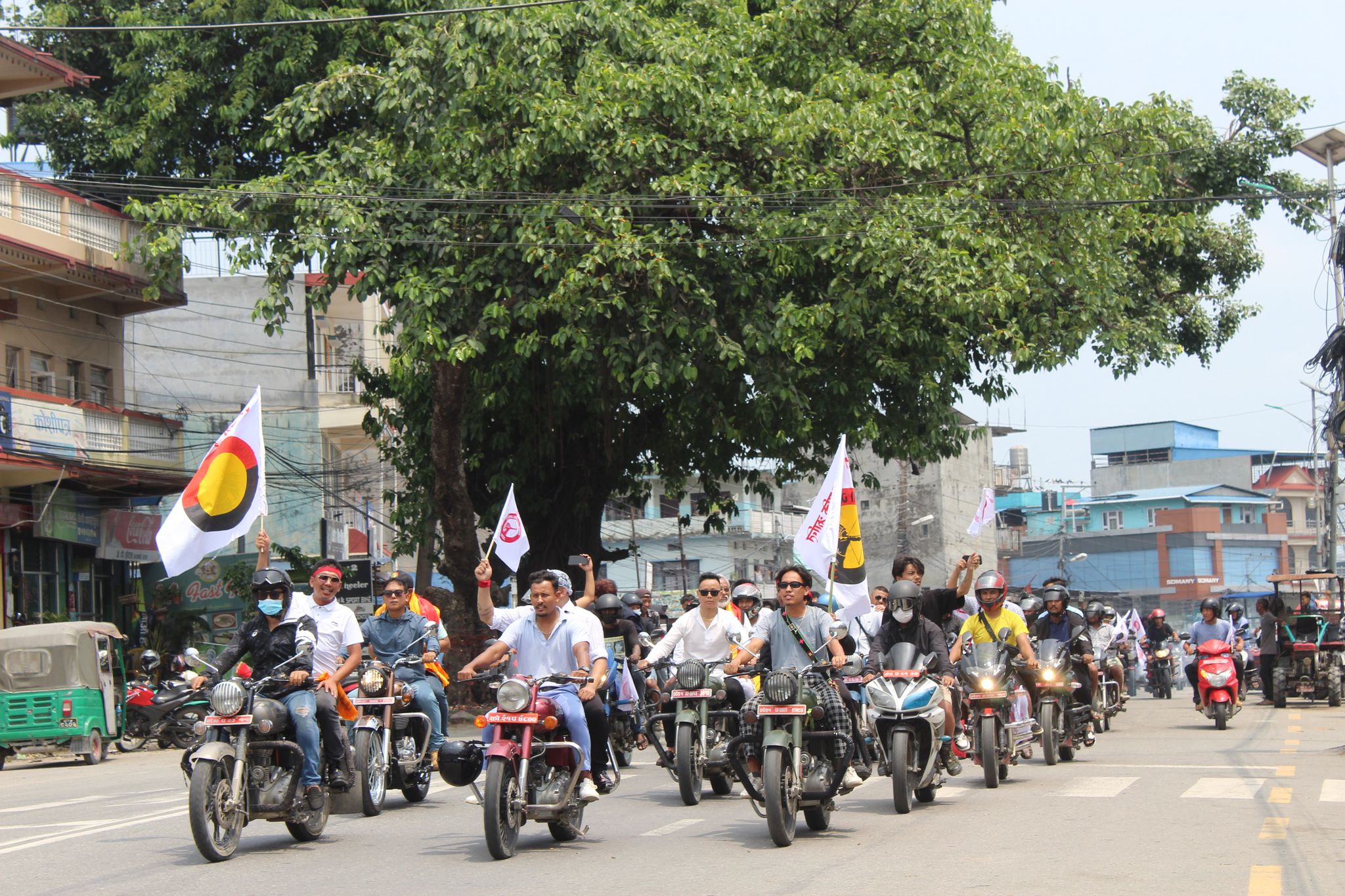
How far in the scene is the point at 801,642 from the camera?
420 inches

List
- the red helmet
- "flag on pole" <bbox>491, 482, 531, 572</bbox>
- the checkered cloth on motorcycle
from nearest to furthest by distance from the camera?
the checkered cloth on motorcycle < the red helmet < "flag on pole" <bbox>491, 482, 531, 572</bbox>

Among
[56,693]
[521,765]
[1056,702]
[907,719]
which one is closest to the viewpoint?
[521,765]

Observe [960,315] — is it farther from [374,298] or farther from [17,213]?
[374,298]

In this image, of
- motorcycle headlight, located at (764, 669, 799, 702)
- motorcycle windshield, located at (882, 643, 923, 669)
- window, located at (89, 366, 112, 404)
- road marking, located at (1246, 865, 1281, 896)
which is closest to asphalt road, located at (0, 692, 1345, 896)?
road marking, located at (1246, 865, 1281, 896)

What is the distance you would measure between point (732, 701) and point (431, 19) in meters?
13.3

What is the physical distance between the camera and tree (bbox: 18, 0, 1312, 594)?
2122cm

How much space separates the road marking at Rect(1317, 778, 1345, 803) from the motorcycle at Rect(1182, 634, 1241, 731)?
665cm

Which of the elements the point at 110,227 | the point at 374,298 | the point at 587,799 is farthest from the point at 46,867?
the point at 374,298

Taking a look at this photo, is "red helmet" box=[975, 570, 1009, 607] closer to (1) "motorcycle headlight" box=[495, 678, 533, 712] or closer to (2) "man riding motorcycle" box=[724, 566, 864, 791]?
(2) "man riding motorcycle" box=[724, 566, 864, 791]

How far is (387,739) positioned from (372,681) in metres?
0.46

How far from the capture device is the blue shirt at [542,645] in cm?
985

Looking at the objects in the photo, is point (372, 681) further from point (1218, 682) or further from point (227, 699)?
point (1218, 682)

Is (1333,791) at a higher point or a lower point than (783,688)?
lower

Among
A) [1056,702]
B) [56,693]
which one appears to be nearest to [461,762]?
[1056,702]
